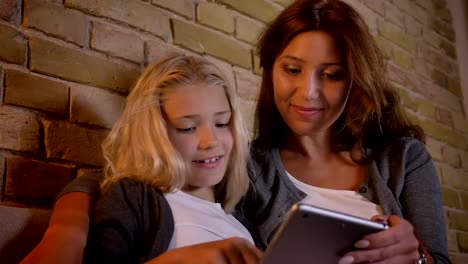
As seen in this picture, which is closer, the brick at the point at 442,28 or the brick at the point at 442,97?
the brick at the point at 442,97

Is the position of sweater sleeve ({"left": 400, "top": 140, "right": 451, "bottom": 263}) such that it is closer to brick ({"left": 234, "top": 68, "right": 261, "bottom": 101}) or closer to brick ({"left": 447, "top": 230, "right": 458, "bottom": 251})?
brick ({"left": 234, "top": 68, "right": 261, "bottom": 101})

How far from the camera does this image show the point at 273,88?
1293 mm

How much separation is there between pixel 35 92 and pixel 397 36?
5.61ft

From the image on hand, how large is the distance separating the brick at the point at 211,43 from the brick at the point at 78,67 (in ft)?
0.65

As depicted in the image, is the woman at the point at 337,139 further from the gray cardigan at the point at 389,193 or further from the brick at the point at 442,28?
the brick at the point at 442,28

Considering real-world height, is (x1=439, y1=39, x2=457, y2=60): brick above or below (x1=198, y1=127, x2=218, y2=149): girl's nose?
below

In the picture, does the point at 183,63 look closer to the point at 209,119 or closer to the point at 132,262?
the point at 209,119

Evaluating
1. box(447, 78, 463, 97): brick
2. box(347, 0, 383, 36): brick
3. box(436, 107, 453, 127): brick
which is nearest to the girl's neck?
box(347, 0, 383, 36): brick

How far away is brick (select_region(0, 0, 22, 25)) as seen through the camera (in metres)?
1.00

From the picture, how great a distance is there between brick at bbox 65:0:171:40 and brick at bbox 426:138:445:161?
54.9 inches

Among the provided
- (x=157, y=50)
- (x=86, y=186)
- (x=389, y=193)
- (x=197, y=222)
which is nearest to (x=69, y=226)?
(x=86, y=186)

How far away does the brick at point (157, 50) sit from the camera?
4.09 ft

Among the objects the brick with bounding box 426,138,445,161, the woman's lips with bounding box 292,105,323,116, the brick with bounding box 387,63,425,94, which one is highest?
the woman's lips with bounding box 292,105,323,116

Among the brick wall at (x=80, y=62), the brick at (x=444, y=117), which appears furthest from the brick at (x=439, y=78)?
the brick wall at (x=80, y=62)
